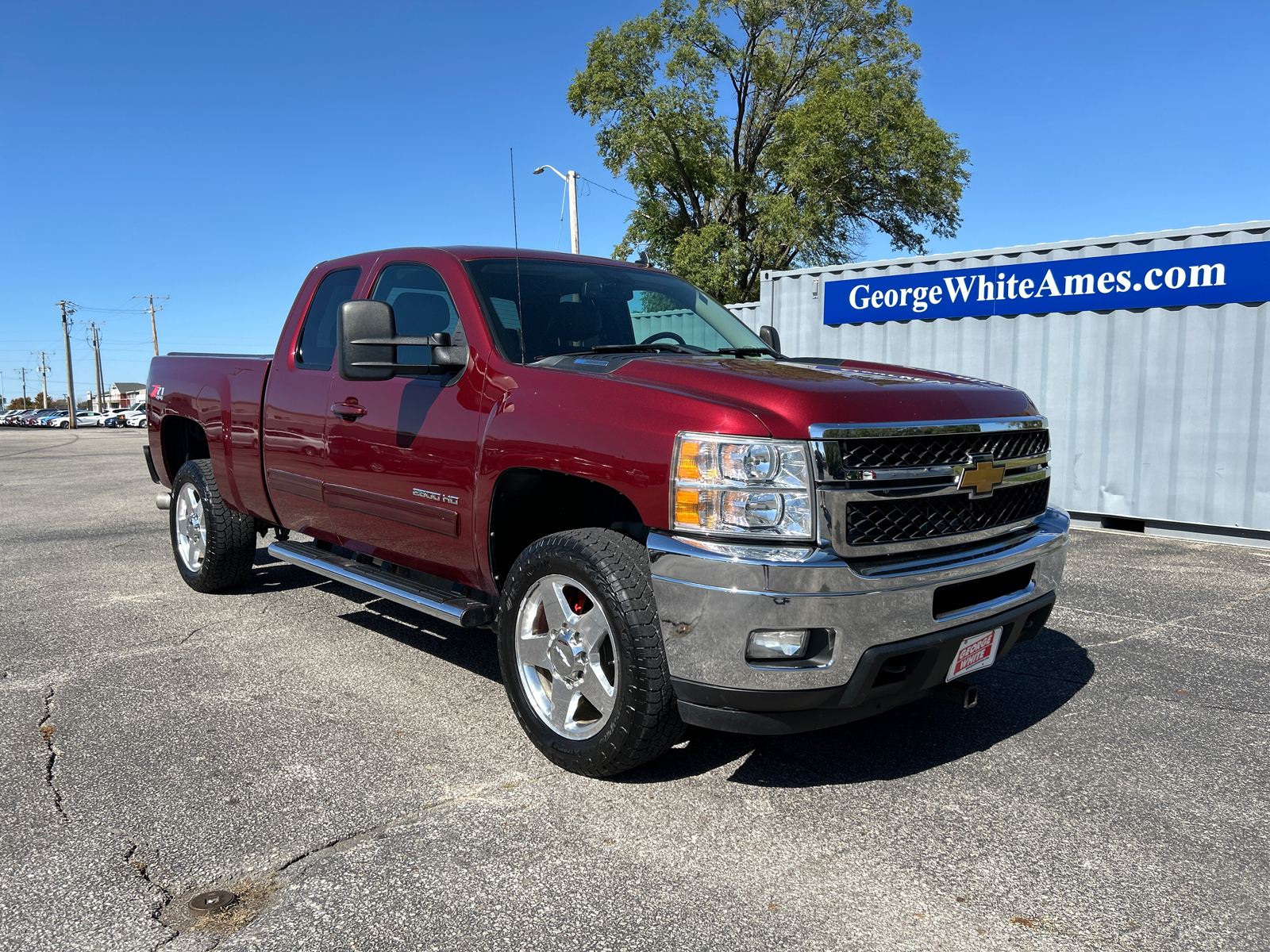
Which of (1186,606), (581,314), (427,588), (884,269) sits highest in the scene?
(884,269)

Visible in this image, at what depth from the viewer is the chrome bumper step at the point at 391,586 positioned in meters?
3.65

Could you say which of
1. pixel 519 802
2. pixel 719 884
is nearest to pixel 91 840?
pixel 519 802

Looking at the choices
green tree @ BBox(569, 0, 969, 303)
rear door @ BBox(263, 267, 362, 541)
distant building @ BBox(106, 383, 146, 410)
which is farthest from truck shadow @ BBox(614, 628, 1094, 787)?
distant building @ BBox(106, 383, 146, 410)

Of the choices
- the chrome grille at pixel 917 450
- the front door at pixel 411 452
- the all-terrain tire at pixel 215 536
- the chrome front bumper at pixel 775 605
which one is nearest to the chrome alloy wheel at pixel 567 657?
the chrome front bumper at pixel 775 605

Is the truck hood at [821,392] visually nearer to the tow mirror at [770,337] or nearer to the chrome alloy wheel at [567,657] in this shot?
the chrome alloy wheel at [567,657]

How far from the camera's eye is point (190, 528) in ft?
20.2

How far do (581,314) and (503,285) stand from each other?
36 cm

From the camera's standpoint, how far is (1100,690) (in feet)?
14.0

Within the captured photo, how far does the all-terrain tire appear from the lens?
18.8 ft

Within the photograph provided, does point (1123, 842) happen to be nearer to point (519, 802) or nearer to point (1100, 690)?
point (1100, 690)

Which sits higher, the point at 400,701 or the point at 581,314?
the point at 581,314

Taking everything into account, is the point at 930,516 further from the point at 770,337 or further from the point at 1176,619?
the point at 1176,619

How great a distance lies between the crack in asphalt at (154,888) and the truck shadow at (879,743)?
56.2 inches

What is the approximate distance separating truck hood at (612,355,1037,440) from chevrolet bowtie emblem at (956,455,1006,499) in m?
0.16
